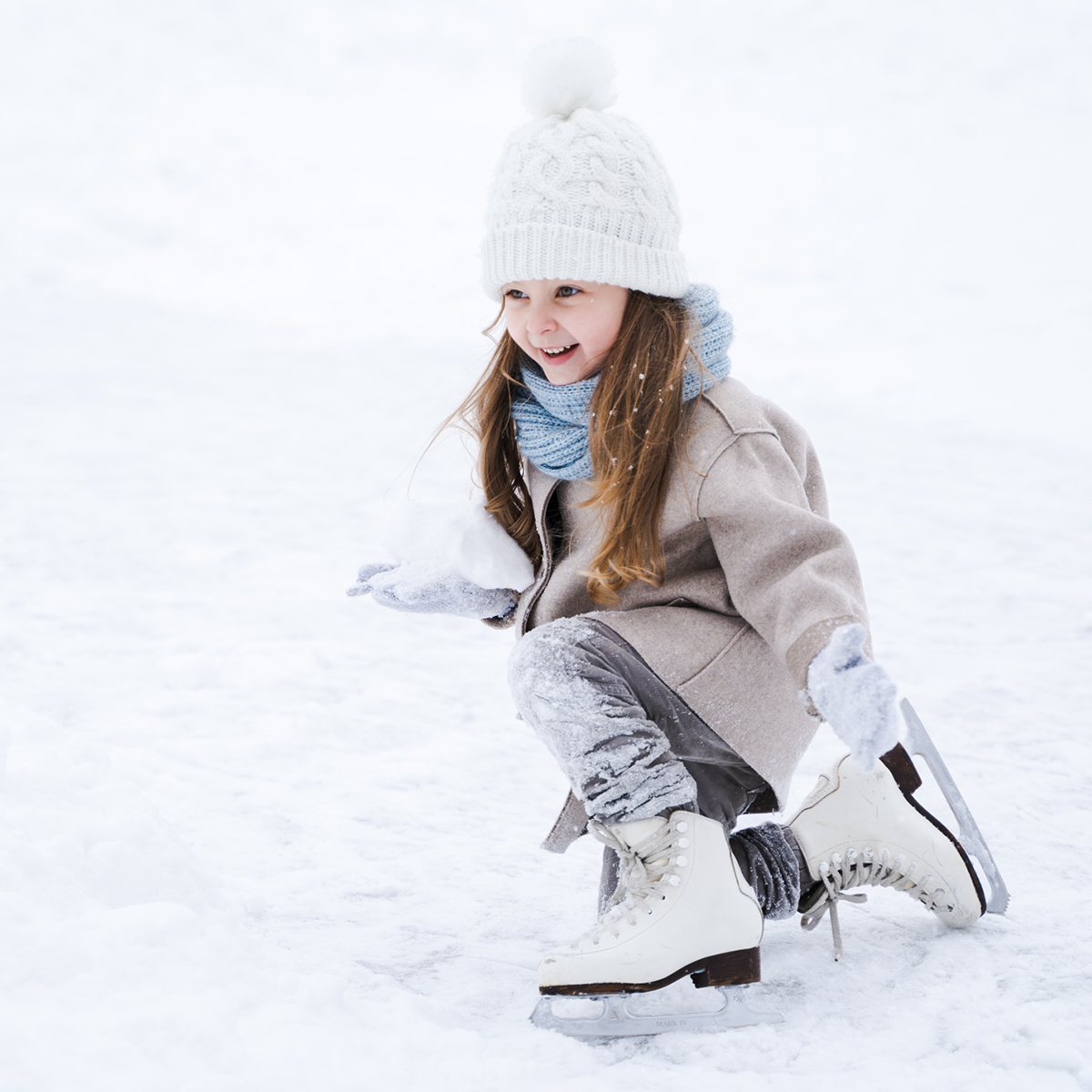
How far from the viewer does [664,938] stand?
1337mm

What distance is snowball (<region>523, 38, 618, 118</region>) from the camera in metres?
1.62

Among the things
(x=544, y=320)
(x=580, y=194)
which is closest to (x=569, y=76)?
(x=580, y=194)

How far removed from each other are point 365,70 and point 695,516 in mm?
10484

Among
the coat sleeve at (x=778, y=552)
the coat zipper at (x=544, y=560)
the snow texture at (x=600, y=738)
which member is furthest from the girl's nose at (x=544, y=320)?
the snow texture at (x=600, y=738)

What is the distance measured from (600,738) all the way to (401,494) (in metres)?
2.83

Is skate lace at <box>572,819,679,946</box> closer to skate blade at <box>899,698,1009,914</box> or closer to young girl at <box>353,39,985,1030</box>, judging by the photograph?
young girl at <box>353,39,985,1030</box>

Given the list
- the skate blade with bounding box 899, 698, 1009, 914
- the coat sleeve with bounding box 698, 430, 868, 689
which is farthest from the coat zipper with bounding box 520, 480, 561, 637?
the skate blade with bounding box 899, 698, 1009, 914

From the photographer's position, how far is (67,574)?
→ 10.0 feet

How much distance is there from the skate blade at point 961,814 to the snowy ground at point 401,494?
42 millimetres

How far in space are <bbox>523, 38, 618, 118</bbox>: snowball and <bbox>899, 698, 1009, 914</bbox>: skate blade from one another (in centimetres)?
96

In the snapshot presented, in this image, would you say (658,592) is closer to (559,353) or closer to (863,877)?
(559,353)

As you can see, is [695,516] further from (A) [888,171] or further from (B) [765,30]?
(B) [765,30]

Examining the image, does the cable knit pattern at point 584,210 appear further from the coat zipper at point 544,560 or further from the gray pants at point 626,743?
the gray pants at point 626,743

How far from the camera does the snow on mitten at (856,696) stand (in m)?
1.21
